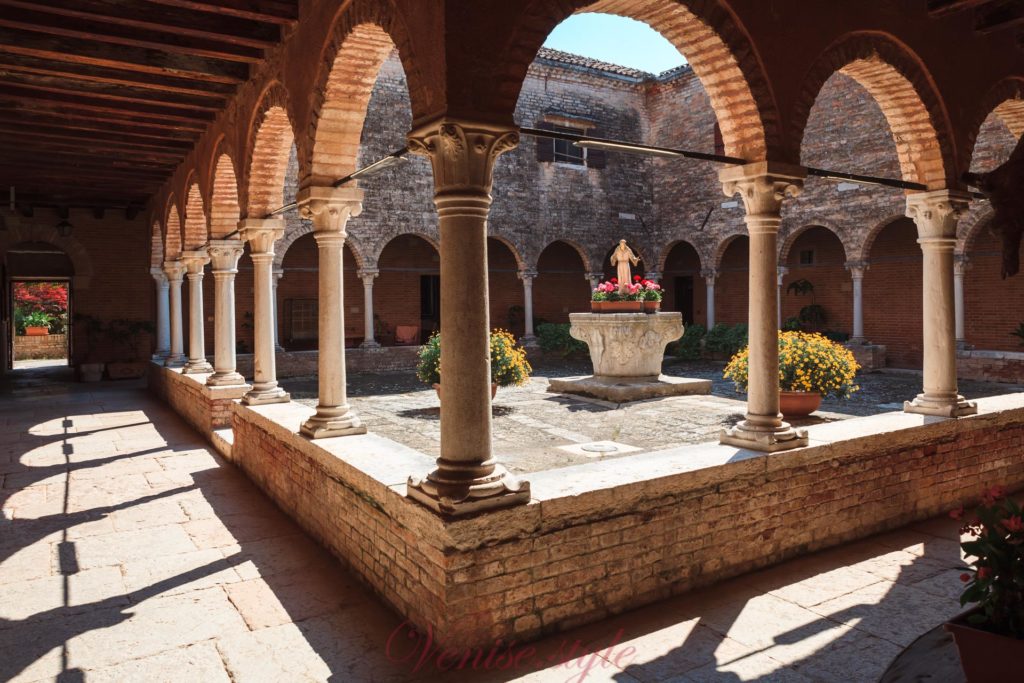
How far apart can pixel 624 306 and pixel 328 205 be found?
21.7ft

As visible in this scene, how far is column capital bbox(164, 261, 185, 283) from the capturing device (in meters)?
12.2

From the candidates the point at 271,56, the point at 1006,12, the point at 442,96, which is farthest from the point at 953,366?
the point at 271,56

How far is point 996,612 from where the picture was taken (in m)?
2.41

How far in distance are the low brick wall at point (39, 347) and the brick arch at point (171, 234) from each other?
15025mm

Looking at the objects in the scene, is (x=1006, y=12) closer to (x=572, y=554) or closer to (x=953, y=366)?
(x=953, y=366)

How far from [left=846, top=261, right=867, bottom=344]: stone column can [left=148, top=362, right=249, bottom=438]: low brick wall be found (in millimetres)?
12895

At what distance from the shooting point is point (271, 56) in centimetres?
618

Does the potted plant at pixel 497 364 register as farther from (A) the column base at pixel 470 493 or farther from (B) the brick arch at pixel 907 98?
(A) the column base at pixel 470 493

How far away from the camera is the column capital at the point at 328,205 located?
17.9 ft

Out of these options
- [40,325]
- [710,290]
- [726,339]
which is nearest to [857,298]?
[726,339]

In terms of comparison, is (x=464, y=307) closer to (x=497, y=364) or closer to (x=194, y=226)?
(x=497, y=364)

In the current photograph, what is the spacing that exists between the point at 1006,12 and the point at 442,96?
514 cm

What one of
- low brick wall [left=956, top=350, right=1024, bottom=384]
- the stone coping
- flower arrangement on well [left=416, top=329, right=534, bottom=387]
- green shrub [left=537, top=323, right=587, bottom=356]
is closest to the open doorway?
green shrub [left=537, top=323, right=587, bottom=356]

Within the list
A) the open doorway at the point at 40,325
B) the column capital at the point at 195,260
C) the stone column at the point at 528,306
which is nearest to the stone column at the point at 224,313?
the column capital at the point at 195,260
